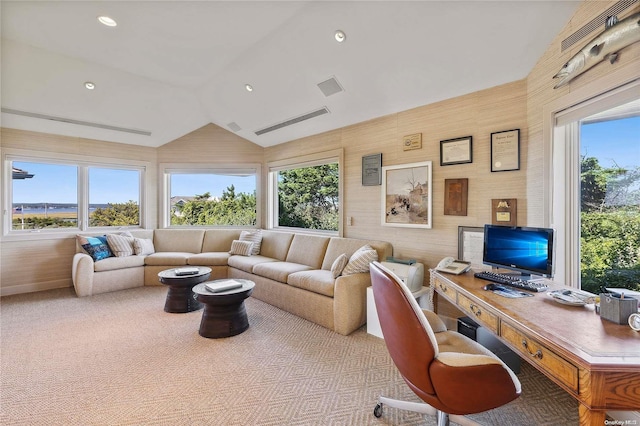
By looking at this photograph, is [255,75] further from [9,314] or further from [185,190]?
[9,314]

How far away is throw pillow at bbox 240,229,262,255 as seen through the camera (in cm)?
495

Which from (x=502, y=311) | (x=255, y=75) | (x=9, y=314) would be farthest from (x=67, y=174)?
(x=502, y=311)

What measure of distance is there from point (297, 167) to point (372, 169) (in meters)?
1.64

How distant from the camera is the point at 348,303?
2.87 m

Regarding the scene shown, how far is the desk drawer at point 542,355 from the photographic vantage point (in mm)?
1029

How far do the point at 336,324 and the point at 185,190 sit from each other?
4.38 metres

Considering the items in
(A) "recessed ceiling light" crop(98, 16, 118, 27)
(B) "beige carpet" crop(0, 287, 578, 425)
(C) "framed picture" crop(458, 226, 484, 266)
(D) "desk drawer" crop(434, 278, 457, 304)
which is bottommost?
(B) "beige carpet" crop(0, 287, 578, 425)

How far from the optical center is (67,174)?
4.71 m

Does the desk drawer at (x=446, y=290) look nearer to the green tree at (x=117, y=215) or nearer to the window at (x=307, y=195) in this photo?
the window at (x=307, y=195)

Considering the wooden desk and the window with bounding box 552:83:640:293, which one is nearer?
the wooden desk

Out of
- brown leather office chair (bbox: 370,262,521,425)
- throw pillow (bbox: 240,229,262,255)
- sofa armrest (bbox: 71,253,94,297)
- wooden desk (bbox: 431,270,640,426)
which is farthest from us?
throw pillow (bbox: 240,229,262,255)

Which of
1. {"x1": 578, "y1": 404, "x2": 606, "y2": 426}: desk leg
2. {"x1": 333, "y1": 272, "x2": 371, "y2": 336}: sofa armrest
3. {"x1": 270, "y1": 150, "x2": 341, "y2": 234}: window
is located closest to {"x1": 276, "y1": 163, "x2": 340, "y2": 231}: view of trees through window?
{"x1": 270, "y1": 150, "x2": 341, "y2": 234}: window

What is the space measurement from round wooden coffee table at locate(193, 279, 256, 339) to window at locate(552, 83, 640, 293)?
111 inches

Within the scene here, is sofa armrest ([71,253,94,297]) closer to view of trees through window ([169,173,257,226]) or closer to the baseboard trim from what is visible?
the baseboard trim
